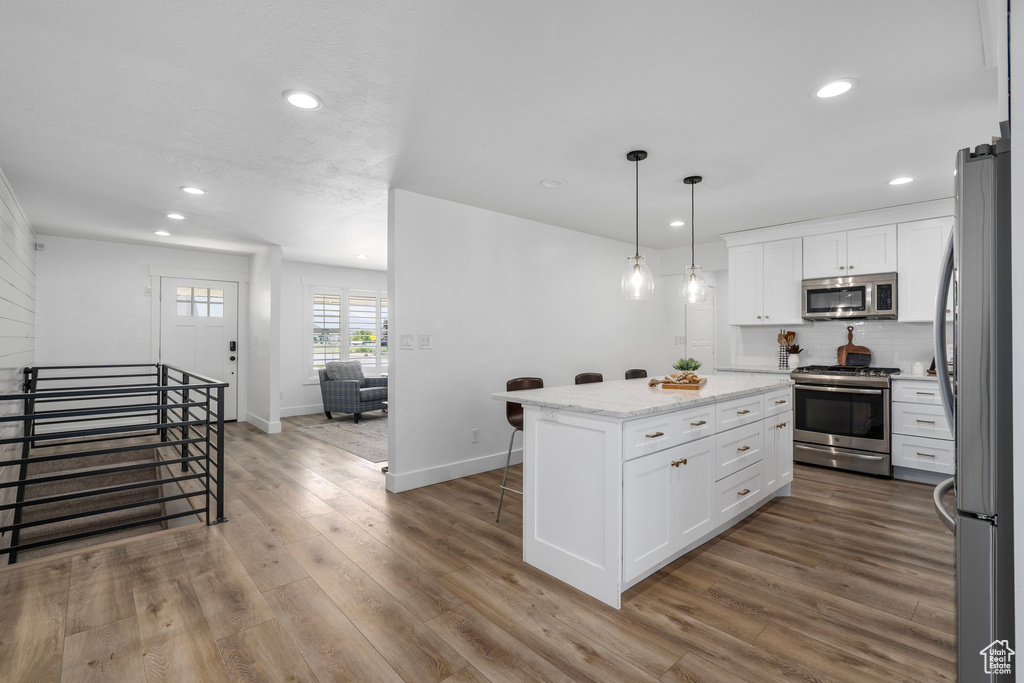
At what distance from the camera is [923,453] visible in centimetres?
420

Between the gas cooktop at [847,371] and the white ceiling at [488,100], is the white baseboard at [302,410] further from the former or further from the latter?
the gas cooktop at [847,371]

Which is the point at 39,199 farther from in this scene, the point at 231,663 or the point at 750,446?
the point at 750,446

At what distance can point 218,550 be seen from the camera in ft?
9.42

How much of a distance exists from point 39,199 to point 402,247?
3.25 meters

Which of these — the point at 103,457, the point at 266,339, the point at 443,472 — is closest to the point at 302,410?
the point at 266,339

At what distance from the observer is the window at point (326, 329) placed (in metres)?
8.00

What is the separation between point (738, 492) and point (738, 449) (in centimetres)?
28

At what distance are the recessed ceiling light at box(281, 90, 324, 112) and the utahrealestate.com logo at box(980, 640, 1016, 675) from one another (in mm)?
3160

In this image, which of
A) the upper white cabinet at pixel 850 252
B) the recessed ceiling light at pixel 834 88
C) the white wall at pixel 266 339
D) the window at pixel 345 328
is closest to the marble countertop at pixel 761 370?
the upper white cabinet at pixel 850 252

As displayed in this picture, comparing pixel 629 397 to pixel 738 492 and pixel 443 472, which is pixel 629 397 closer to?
pixel 738 492

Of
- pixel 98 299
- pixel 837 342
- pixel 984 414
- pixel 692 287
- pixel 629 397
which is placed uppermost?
pixel 98 299

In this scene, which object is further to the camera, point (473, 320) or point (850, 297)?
point (850, 297)

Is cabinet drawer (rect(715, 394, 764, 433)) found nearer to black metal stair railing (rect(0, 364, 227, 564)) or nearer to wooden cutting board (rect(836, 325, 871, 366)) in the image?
wooden cutting board (rect(836, 325, 871, 366))

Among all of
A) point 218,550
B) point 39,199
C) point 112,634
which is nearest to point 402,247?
point 218,550
